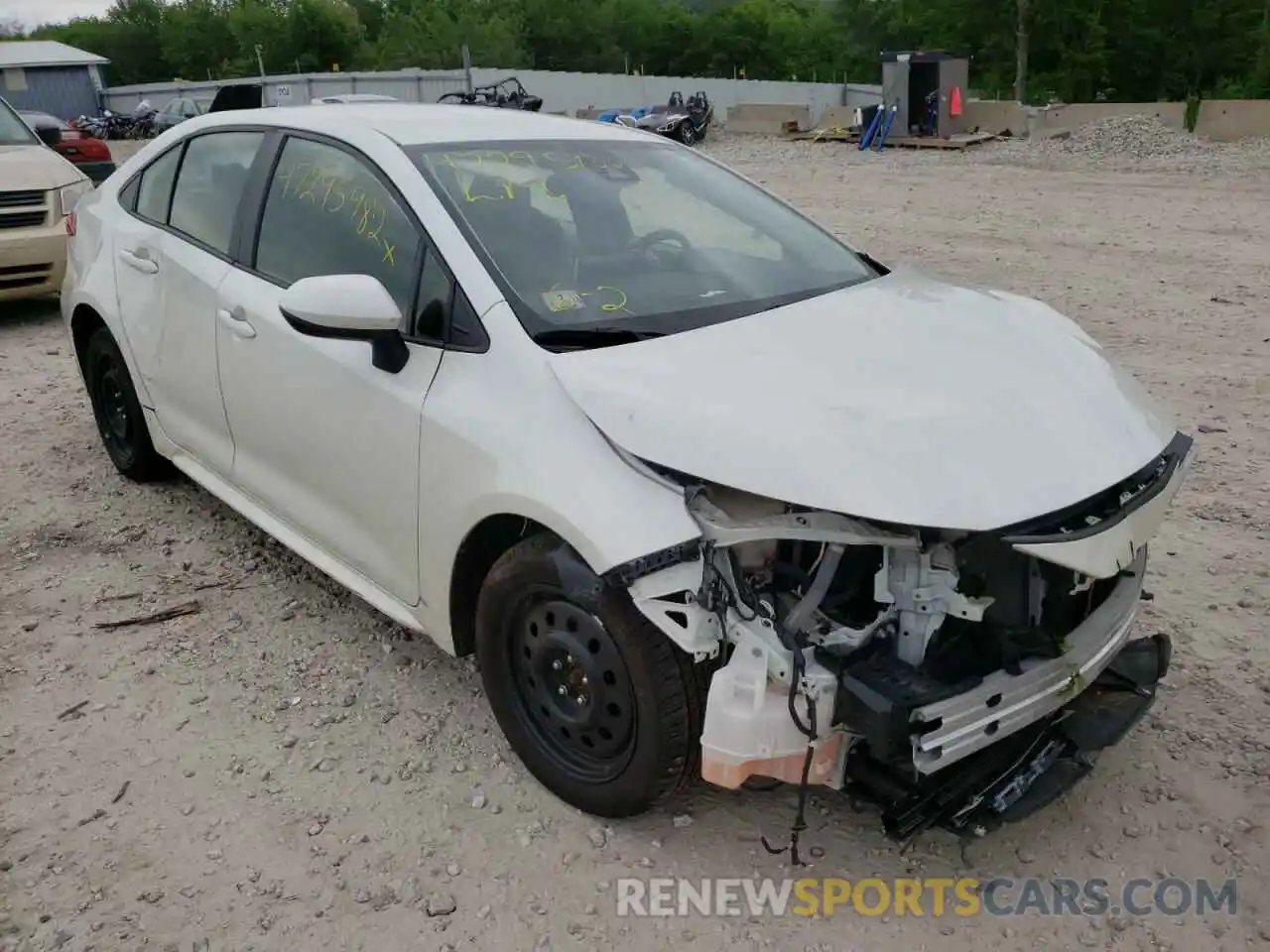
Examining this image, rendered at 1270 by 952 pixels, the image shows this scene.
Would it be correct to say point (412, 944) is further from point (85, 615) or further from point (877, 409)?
point (85, 615)

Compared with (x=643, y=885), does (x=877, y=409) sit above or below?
above

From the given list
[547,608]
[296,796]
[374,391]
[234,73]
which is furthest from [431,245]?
[234,73]

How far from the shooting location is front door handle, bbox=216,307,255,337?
3.56 metres

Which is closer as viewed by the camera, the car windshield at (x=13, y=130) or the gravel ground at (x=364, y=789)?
the gravel ground at (x=364, y=789)

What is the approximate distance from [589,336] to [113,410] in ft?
10.5

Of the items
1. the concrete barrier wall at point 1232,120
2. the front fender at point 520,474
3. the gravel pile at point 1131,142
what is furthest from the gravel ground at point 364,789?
the concrete barrier wall at point 1232,120

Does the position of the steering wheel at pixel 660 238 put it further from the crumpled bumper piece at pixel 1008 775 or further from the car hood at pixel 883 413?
the crumpled bumper piece at pixel 1008 775

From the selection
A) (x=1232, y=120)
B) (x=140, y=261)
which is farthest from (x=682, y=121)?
(x=140, y=261)

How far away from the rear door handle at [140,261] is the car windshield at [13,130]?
557cm

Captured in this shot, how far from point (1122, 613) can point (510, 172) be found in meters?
2.16

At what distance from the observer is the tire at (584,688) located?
2.51 meters

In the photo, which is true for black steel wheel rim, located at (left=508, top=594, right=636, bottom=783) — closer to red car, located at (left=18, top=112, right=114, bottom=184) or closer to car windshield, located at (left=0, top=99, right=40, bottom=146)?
car windshield, located at (left=0, top=99, right=40, bottom=146)

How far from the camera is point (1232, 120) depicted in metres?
20.5

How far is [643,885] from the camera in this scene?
2.65 meters
